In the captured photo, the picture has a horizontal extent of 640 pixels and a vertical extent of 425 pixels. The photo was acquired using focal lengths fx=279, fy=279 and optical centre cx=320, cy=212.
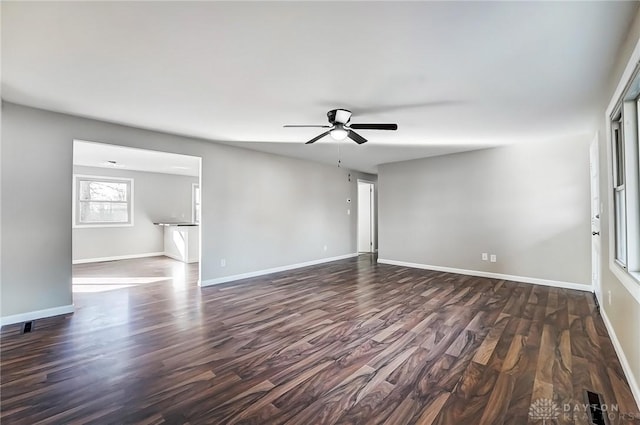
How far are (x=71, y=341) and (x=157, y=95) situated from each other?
249 cm

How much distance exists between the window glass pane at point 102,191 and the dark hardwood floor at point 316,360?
415 cm

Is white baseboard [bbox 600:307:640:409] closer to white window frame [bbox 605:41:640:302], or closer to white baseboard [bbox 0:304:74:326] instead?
white window frame [bbox 605:41:640:302]

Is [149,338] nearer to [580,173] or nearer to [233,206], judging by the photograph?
[233,206]

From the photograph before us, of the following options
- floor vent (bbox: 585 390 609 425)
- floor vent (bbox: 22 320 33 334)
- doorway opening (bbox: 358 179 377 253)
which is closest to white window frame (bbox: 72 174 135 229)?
floor vent (bbox: 22 320 33 334)

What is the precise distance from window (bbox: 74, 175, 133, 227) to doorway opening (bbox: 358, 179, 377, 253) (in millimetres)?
6393

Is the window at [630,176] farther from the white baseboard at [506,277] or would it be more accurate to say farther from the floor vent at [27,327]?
the floor vent at [27,327]

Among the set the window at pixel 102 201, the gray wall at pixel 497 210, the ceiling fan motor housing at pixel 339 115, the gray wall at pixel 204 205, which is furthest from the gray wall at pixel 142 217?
the ceiling fan motor housing at pixel 339 115

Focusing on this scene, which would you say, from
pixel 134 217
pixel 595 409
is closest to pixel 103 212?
pixel 134 217

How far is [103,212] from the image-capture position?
7.16m

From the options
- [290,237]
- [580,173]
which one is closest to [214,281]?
[290,237]

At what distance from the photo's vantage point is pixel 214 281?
468cm

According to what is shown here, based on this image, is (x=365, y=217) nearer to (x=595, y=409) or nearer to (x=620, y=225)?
(x=620, y=225)

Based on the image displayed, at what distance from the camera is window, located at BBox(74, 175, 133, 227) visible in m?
6.82

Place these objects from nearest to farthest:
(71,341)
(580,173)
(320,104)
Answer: (71,341) < (320,104) < (580,173)
